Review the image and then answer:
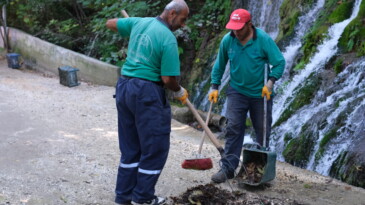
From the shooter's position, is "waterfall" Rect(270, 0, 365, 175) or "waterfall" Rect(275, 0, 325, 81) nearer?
"waterfall" Rect(270, 0, 365, 175)

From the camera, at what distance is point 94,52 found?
1375 cm

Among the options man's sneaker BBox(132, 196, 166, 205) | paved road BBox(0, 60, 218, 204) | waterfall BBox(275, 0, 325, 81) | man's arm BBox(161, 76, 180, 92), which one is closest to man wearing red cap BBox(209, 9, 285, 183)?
paved road BBox(0, 60, 218, 204)

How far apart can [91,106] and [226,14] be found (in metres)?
4.60

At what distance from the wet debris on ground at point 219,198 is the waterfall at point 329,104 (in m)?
1.87

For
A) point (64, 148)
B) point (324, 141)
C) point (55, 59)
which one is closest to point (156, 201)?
point (64, 148)

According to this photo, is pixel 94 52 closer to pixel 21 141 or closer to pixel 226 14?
pixel 226 14

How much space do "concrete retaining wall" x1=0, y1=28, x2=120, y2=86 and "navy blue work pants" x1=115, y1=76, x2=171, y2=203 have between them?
7094 mm

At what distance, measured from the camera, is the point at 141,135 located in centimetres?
432

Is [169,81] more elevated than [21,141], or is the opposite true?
[169,81]

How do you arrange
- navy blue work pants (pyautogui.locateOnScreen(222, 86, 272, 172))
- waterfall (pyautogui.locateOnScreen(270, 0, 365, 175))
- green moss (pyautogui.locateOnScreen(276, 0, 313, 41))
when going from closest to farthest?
navy blue work pants (pyautogui.locateOnScreen(222, 86, 272, 172)) < waterfall (pyautogui.locateOnScreen(270, 0, 365, 175)) < green moss (pyautogui.locateOnScreen(276, 0, 313, 41))

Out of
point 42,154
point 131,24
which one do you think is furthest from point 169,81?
point 42,154

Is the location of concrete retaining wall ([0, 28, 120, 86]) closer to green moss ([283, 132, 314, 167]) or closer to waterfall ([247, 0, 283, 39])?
waterfall ([247, 0, 283, 39])

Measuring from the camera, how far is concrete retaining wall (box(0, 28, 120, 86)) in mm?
11734

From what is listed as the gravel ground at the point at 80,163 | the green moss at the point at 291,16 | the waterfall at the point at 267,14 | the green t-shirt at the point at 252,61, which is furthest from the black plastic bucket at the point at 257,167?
the waterfall at the point at 267,14
